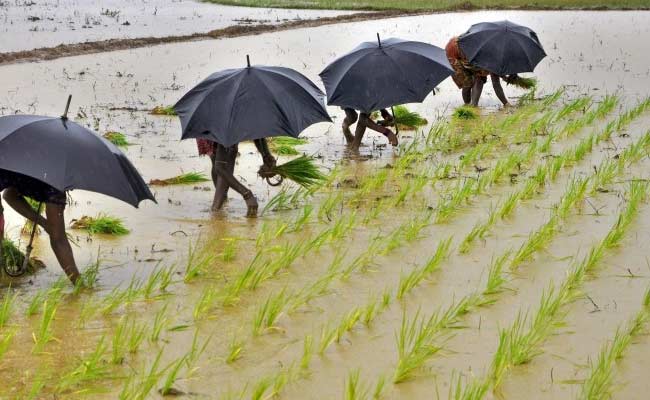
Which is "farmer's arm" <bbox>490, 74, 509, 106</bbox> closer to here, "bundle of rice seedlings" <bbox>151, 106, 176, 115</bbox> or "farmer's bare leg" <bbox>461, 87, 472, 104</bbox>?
"farmer's bare leg" <bbox>461, 87, 472, 104</bbox>

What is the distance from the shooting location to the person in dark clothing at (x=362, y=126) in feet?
29.5

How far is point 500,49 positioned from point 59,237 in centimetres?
682

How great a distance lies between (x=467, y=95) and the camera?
1206cm

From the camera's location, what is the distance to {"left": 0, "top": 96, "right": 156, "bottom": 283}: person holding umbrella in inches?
192

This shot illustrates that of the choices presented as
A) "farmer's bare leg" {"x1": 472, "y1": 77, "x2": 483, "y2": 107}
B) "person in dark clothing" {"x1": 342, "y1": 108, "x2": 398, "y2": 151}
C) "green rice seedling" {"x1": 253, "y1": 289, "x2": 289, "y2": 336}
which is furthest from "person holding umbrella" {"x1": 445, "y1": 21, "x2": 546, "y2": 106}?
"green rice seedling" {"x1": 253, "y1": 289, "x2": 289, "y2": 336}

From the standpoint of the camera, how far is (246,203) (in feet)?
23.0

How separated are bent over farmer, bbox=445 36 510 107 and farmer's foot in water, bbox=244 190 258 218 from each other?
485cm

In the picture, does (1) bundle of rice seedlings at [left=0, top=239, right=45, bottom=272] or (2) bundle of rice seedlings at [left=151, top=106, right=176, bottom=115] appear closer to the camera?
(1) bundle of rice seedlings at [left=0, top=239, right=45, bottom=272]

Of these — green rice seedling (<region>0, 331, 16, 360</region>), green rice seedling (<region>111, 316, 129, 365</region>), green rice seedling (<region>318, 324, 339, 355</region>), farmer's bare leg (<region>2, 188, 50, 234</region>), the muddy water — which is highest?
farmer's bare leg (<region>2, 188, 50, 234</region>)

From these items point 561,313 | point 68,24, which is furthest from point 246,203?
point 68,24

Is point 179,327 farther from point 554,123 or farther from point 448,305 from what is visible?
point 554,123

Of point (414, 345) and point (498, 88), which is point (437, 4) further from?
point (414, 345)

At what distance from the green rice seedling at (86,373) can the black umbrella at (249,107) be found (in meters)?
2.45

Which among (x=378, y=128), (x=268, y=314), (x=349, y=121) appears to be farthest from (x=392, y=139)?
(x=268, y=314)
